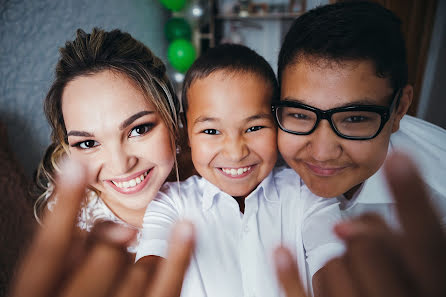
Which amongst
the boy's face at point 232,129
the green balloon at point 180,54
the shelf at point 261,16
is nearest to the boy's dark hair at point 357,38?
the boy's face at point 232,129

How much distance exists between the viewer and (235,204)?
1.72 feet

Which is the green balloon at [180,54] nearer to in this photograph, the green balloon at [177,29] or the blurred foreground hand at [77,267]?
the green balloon at [177,29]

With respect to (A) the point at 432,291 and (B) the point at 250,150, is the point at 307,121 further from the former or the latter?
(A) the point at 432,291

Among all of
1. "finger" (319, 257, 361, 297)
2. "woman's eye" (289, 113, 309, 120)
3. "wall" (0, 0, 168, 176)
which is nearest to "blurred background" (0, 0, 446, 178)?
"wall" (0, 0, 168, 176)

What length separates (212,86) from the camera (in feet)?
1.50

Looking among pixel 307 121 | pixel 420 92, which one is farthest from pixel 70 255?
pixel 420 92

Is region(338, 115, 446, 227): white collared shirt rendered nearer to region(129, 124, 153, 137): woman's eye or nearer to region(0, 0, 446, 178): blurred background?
region(0, 0, 446, 178): blurred background

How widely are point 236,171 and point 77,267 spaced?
1.01ft

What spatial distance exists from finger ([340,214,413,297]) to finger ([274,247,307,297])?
69 mm

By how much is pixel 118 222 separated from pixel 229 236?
291 mm

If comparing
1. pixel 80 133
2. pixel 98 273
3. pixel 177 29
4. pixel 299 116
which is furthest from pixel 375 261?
pixel 177 29

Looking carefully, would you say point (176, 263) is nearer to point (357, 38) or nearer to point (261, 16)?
point (357, 38)

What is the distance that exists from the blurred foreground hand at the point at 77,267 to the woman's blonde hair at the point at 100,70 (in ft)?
0.48

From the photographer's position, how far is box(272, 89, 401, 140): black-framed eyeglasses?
0.35m
